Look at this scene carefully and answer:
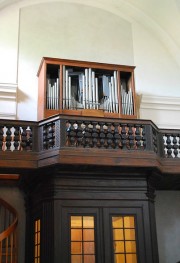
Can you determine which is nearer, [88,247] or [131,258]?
[88,247]

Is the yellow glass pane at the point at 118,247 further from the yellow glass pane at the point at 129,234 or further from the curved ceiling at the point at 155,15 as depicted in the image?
the curved ceiling at the point at 155,15

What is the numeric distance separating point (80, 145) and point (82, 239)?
1.61 metres

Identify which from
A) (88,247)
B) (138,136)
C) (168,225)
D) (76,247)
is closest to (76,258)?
(76,247)

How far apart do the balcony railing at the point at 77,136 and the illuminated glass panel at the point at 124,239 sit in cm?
121

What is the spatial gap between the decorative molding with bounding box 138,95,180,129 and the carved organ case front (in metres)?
0.78

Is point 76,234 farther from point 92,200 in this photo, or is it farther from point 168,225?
point 168,225

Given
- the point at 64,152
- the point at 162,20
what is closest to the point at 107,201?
the point at 64,152

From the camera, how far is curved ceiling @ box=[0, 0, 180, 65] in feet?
37.3

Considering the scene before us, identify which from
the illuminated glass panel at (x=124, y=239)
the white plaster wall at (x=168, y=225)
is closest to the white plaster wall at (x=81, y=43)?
the white plaster wall at (x=168, y=225)

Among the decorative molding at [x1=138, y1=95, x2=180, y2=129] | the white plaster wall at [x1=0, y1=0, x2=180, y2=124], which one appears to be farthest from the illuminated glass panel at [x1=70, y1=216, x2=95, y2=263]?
the decorative molding at [x1=138, y1=95, x2=180, y2=129]

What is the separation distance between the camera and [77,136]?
25.6 ft

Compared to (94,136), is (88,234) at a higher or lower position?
lower

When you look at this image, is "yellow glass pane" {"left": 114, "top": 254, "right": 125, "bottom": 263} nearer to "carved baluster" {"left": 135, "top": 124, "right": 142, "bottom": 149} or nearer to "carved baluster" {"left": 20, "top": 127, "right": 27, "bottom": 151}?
"carved baluster" {"left": 135, "top": 124, "right": 142, "bottom": 149}

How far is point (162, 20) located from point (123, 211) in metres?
5.81
